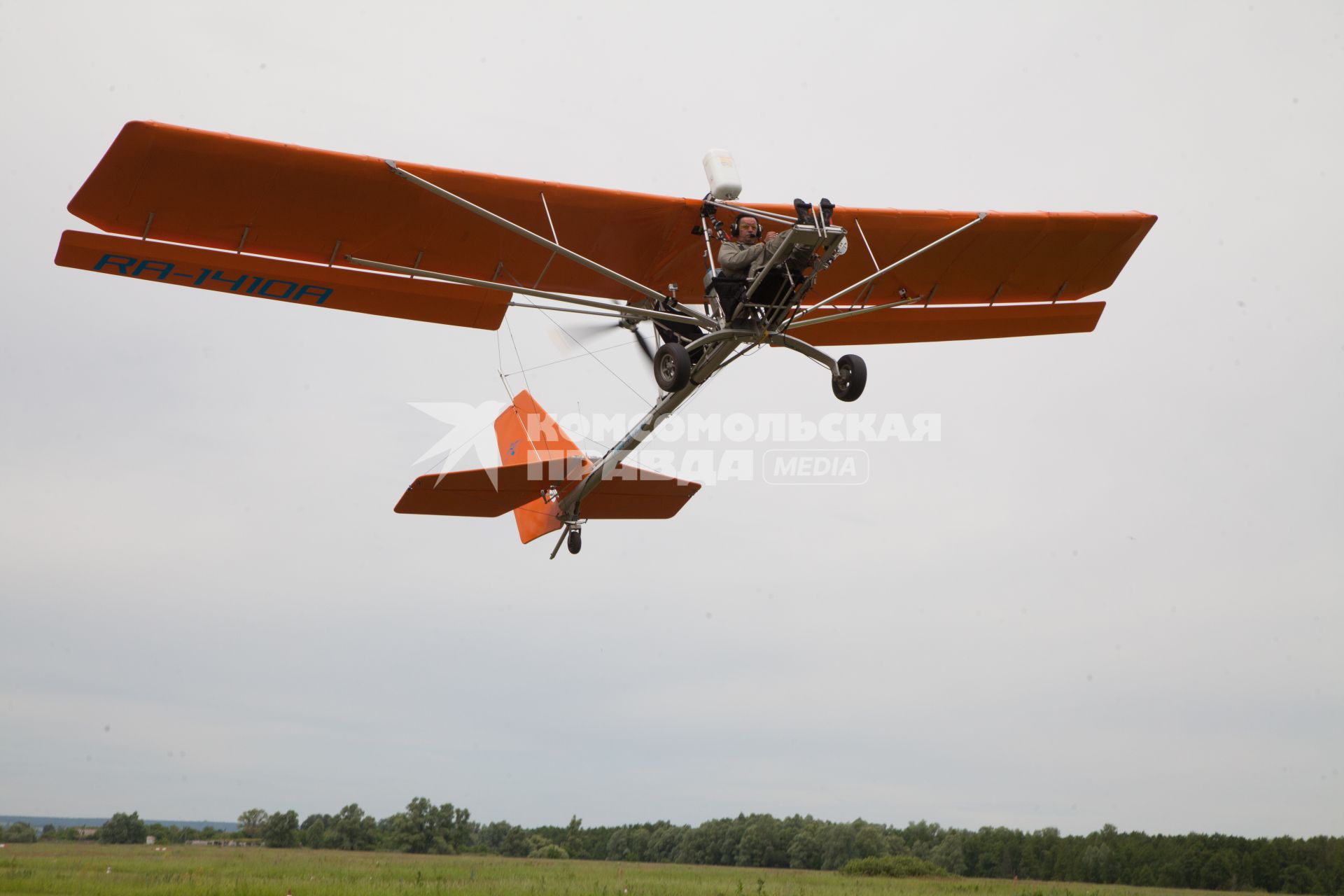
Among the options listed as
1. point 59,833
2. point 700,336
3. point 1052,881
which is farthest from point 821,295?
Result: point 59,833

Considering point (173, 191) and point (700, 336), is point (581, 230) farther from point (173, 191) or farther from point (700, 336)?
point (173, 191)

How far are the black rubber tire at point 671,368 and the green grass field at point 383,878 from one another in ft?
23.2

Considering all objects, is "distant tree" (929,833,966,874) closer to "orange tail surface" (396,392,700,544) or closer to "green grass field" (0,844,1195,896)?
"green grass field" (0,844,1195,896)

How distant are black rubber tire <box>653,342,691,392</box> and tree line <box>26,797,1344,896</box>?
1478 cm

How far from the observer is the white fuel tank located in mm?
9984

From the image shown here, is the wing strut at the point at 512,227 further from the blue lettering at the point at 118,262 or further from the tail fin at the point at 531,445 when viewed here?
the tail fin at the point at 531,445

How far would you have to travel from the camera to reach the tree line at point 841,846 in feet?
69.6

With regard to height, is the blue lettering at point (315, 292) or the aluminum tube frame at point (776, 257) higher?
the blue lettering at point (315, 292)

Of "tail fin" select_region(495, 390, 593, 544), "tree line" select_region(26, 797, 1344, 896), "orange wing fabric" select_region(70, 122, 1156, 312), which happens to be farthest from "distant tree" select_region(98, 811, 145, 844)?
"orange wing fabric" select_region(70, 122, 1156, 312)

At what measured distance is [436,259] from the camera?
1203 cm

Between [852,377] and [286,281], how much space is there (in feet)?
21.0

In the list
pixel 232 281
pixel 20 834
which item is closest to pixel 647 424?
pixel 232 281

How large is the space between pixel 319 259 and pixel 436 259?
1.30 metres

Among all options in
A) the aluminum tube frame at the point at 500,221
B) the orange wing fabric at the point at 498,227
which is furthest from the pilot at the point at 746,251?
the orange wing fabric at the point at 498,227
